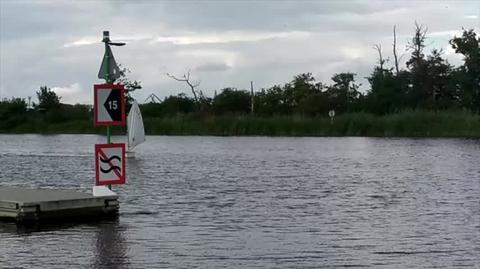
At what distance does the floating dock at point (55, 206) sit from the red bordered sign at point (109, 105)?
61.5 inches

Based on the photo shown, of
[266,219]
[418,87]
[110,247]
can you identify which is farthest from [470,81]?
[110,247]

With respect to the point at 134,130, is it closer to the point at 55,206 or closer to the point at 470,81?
the point at 55,206

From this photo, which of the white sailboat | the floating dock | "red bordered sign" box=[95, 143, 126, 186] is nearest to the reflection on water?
the floating dock

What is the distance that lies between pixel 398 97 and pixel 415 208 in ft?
218

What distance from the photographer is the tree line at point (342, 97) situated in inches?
3282

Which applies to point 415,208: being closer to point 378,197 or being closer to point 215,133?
point 378,197

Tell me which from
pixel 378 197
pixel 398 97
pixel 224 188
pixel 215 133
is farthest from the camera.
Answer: pixel 398 97

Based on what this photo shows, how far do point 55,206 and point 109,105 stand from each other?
2.20m

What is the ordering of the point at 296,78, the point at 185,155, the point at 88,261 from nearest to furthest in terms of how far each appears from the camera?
the point at 88,261 < the point at 185,155 < the point at 296,78

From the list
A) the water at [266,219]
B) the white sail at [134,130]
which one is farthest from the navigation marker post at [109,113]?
the white sail at [134,130]

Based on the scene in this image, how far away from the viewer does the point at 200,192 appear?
2483cm

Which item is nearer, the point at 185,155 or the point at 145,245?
the point at 145,245

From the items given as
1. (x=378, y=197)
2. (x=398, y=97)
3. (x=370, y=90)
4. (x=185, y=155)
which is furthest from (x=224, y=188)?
(x=370, y=90)

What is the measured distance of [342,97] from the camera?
3723 inches
